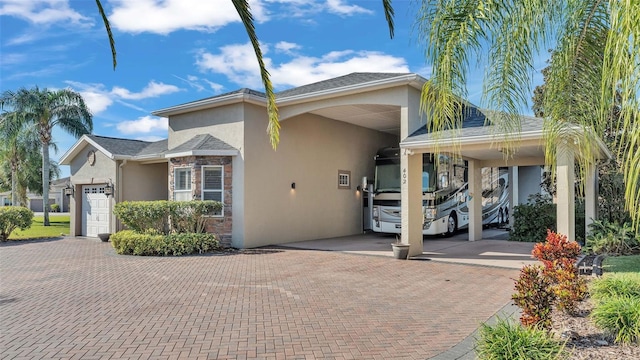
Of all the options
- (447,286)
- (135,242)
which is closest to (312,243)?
(135,242)

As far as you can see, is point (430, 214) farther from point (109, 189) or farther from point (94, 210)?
point (94, 210)

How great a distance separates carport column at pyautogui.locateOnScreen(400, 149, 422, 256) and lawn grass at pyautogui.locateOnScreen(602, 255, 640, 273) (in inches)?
170

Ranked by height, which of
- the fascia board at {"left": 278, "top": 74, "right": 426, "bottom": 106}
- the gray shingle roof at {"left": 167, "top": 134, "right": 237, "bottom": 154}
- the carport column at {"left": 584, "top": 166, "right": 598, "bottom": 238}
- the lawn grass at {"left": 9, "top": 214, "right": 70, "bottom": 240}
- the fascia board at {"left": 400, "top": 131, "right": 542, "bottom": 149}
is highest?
the fascia board at {"left": 278, "top": 74, "right": 426, "bottom": 106}

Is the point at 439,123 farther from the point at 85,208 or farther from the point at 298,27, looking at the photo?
the point at 85,208

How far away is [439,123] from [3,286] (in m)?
Answer: 8.93

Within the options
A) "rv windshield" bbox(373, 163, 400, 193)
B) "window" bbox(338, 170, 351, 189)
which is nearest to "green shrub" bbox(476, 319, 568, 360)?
"rv windshield" bbox(373, 163, 400, 193)

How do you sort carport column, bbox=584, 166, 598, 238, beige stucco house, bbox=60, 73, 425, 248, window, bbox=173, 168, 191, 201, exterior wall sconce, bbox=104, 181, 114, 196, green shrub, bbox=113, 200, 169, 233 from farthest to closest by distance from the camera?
1. exterior wall sconce, bbox=104, 181, 114, 196
2. window, bbox=173, 168, 191, 201
3. beige stucco house, bbox=60, 73, 425, 248
4. green shrub, bbox=113, 200, 169, 233
5. carport column, bbox=584, 166, 598, 238

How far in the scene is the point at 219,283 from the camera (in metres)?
8.12

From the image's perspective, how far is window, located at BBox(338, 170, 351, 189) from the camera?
16973 mm

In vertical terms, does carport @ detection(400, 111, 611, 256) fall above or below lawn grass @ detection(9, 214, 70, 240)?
above

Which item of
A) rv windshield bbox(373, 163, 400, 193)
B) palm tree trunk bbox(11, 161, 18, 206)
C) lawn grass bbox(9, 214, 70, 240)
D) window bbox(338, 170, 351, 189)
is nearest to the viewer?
rv windshield bbox(373, 163, 400, 193)

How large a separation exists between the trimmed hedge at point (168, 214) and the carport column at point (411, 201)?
586 centimetres

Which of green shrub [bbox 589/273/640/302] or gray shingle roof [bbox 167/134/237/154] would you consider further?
gray shingle roof [bbox 167/134/237/154]

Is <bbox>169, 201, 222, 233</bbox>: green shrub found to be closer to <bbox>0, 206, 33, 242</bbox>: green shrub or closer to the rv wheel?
<bbox>0, 206, 33, 242</bbox>: green shrub
